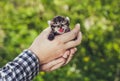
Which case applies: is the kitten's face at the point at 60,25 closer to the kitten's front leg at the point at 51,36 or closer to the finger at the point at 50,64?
the kitten's front leg at the point at 51,36

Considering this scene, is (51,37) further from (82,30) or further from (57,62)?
(82,30)

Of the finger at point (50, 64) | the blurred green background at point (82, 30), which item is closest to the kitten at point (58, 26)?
the finger at point (50, 64)

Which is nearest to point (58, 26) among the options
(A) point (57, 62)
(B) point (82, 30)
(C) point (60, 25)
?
(C) point (60, 25)

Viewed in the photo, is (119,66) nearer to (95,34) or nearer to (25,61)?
(95,34)

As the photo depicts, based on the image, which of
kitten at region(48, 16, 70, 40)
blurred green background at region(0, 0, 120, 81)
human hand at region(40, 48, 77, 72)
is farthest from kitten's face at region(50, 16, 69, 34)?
blurred green background at region(0, 0, 120, 81)

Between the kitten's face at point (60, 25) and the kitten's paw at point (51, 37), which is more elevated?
the kitten's face at point (60, 25)

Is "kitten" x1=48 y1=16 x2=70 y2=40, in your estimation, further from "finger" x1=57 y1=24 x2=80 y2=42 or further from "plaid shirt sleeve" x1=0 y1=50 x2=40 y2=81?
"plaid shirt sleeve" x1=0 y1=50 x2=40 y2=81

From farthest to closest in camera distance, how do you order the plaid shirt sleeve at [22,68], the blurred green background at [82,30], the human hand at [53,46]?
the blurred green background at [82,30] < the human hand at [53,46] < the plaid shirt sleeve at [22,68]
